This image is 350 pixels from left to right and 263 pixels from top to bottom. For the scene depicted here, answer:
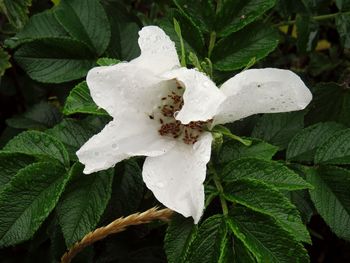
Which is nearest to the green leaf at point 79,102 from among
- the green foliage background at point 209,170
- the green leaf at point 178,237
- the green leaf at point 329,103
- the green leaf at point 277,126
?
the green foliage background at point 209,170

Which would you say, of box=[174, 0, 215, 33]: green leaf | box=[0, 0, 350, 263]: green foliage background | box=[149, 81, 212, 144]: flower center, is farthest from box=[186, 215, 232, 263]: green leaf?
box=[174, 0, 215, 33]: green leaf

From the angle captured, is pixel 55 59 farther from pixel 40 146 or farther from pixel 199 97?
pixel 199 97

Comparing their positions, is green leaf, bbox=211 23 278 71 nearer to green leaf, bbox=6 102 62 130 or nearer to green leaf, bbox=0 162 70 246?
green leaf, bbox=0 162 70 246

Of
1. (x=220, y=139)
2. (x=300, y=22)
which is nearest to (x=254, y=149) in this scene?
(x=220, y=139)

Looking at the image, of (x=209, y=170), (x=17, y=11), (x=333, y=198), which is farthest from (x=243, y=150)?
(x=17, y=11)

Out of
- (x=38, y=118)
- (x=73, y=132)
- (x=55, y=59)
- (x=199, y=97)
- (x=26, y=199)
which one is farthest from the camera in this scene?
(x=38, y=118)

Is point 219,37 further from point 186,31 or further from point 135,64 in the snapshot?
point 135,64
